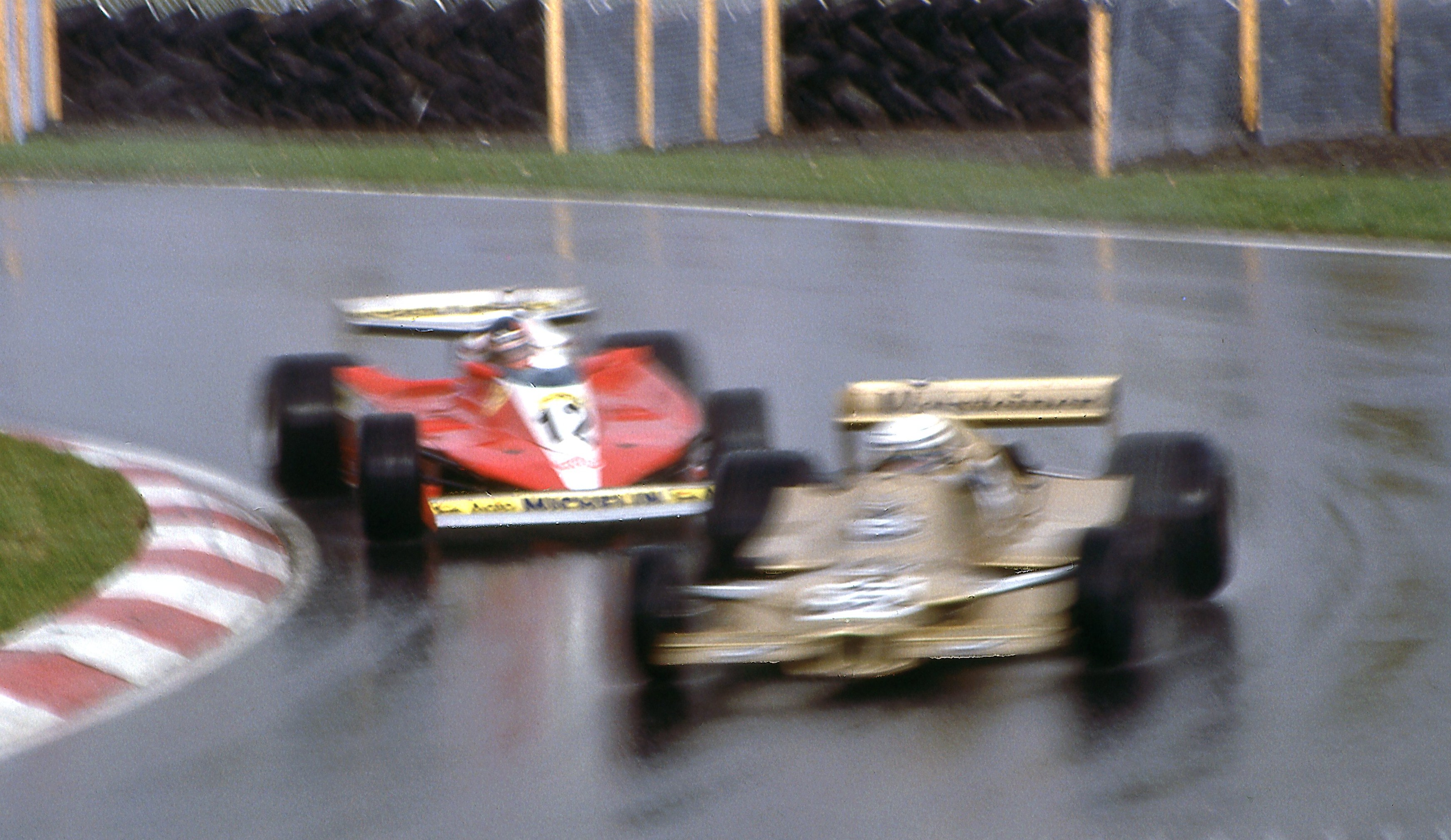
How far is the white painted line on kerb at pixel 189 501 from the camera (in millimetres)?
8742

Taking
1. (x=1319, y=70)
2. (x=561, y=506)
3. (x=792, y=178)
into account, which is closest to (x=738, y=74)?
(x=792, y=178)

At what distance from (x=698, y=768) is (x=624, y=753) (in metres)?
0.25

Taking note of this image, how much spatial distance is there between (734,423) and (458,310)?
5.89ft

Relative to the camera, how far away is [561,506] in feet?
27.0

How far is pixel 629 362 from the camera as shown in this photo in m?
9.98

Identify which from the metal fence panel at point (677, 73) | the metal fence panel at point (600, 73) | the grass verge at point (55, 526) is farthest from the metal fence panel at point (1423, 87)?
the grass verge at point (55, 526)

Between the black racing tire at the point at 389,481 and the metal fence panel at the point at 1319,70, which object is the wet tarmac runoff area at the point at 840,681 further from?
the metal fence panel at the point at 1319,70

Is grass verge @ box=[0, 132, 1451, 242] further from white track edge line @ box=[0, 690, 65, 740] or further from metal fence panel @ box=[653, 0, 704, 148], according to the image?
white track edge line @ box=[0, 690, 65, 740]

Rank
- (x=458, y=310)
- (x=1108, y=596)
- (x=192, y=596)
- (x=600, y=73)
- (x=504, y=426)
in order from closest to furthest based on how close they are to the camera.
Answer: (x=1108, y=596) < (x=192, y=596) < (x=504, y=426) < (x=458, y=310) < (x=600, y=73)

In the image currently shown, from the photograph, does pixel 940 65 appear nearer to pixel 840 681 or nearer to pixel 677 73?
pixel 677 73

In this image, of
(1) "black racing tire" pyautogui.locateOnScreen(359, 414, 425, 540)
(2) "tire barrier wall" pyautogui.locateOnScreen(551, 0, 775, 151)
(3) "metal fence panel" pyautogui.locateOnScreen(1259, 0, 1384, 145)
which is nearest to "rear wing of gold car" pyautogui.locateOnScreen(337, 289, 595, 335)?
(1) "black racing tire" pyautogui.locateOnScreen(359, 414, 425, 540)

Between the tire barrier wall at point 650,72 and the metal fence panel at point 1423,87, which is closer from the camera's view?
the metal fence panel at point 1423,87

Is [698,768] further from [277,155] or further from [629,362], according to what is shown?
[277,155]

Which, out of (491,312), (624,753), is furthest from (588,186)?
(624,753)
